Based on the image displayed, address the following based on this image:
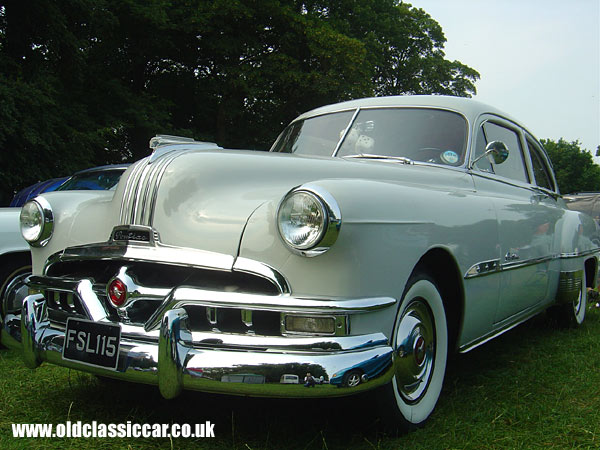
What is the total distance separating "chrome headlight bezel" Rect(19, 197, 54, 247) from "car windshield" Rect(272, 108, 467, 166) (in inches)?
61.0

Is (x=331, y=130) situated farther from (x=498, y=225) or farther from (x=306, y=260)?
(x=306, y=260)

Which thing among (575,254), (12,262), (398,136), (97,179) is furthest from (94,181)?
(575,254)

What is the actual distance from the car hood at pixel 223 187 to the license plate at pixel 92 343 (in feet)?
1.30

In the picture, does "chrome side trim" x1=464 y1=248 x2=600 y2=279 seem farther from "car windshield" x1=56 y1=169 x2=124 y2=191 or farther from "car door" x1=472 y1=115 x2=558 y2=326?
"car windshield" x1=56 y1=169 x2=124 y2=191

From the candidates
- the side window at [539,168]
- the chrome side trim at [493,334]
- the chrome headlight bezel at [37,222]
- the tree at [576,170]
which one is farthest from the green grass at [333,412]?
the tree at [576,170]

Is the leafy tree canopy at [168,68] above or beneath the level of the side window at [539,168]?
above

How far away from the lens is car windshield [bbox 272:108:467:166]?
129 inches

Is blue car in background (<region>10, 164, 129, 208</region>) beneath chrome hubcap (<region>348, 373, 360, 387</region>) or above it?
above

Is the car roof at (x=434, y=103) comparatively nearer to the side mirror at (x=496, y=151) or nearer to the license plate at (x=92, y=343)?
the side mirror at (x=496, y=151)

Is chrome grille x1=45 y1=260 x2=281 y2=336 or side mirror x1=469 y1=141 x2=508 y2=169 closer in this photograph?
chrome grille x1=45 y1=260 x2=281 y2=336

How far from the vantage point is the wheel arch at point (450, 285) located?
2607 millimetres

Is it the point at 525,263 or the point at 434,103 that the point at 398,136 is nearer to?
the point at 434,103

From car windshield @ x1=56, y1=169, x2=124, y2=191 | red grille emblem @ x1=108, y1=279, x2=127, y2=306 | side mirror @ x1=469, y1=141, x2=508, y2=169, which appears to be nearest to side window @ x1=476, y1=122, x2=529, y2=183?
side mirror @ x1=469, y1=141, x2=508, y2=169

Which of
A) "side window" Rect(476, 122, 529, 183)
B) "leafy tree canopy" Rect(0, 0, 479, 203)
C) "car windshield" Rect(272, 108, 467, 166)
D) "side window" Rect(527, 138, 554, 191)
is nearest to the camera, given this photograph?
"car windshield" Rect(272, 108, 467, 166)
